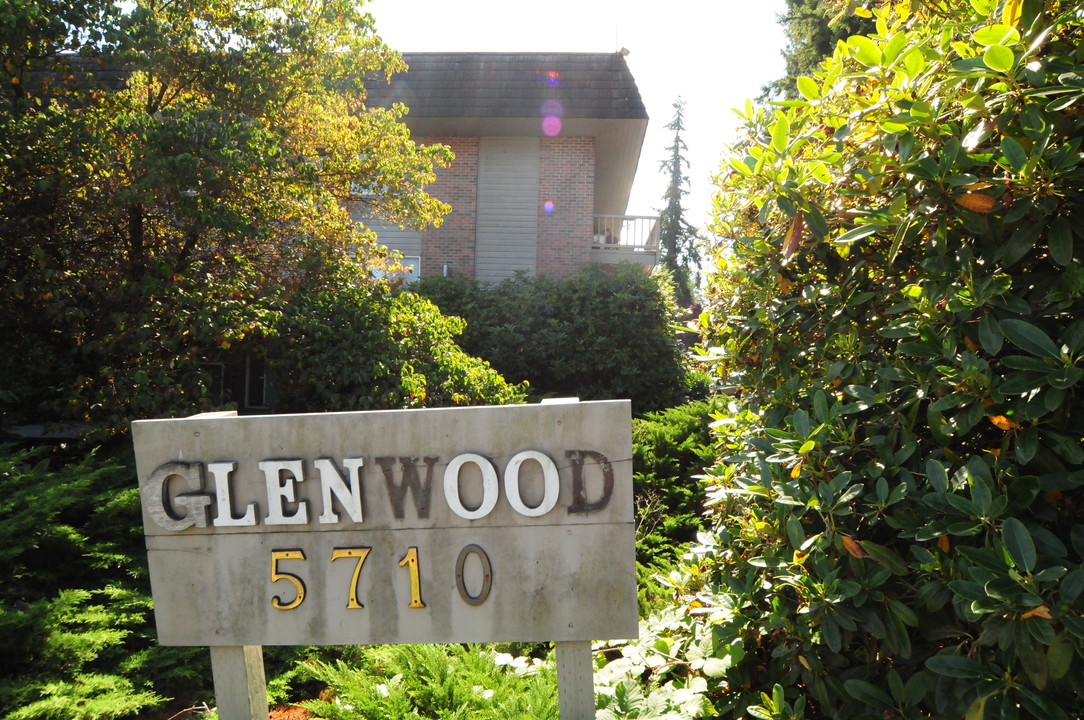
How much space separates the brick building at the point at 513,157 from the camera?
1491 centimetres

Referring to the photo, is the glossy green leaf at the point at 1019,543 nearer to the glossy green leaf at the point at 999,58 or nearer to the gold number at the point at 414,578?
the glossy green leaf at the point at 999,58

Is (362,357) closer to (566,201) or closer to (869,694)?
(869,694)

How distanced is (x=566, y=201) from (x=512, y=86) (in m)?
2.62

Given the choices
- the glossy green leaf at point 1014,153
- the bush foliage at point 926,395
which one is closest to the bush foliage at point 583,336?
the bush foliage at point 926,395

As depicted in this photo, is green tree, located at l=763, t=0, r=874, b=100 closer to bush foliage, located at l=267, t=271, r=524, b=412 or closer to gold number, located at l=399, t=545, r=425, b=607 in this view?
bush foliage, located at l=267, t=271, r=524, b=412

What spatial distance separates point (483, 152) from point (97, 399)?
11221mm

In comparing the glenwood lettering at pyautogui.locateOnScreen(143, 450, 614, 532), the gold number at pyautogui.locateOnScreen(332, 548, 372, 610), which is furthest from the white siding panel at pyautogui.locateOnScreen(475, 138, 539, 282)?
the gold number at pyautogui.locateOnScreen(332, 548, 372, 610)

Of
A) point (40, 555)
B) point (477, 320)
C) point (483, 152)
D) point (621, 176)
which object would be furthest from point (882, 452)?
point (621, 176)

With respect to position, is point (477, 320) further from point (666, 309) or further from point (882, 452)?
point (882, 452)

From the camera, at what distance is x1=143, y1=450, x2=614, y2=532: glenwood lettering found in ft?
9.27

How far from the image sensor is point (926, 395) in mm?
2051

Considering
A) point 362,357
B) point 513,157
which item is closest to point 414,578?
point 362,357

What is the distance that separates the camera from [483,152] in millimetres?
16359

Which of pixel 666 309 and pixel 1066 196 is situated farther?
pixel 666 309
